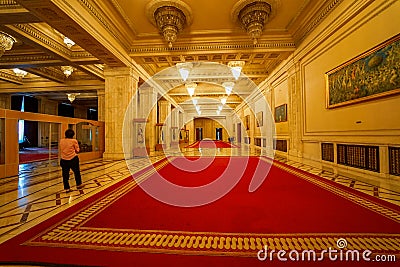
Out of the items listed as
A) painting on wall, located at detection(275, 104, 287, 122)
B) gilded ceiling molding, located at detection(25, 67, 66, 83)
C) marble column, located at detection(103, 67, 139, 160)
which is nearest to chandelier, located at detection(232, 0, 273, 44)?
painting on wall, located at detection(275, 104, 287, 122)

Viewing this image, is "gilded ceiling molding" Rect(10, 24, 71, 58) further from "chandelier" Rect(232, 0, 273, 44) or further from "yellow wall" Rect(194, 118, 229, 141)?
"yellow wall" Rect(194, 118, 229, 141)

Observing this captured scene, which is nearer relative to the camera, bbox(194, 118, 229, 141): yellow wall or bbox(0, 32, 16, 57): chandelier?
bbox(0, 32, 16, 57): chandelier

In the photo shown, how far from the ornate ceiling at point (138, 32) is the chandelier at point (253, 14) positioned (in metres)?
0.06

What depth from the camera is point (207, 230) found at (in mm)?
2145

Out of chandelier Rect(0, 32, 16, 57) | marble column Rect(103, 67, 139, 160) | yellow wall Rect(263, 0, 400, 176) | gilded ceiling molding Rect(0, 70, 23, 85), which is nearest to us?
yellow wall Rect(263, 0, 400, 176)

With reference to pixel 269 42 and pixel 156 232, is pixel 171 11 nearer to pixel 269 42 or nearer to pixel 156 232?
pixel 269 42

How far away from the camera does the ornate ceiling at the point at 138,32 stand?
4.98 metres

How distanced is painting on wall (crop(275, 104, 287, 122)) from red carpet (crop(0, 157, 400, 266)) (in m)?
5.77

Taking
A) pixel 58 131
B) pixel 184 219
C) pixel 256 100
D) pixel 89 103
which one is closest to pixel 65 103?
pixel 89 103

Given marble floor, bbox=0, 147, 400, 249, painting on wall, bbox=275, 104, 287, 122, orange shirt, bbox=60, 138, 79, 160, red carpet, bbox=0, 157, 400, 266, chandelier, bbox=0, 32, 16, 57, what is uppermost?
chandelier, bbox=0, 32, 16, 57

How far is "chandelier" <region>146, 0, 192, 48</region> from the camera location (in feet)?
18.6

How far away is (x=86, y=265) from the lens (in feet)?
5.25

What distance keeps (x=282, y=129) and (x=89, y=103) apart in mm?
18372

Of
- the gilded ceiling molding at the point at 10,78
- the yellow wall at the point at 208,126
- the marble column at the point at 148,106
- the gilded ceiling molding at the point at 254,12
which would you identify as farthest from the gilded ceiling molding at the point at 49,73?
the yellow wall at the point at 208,126
